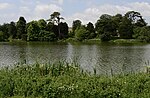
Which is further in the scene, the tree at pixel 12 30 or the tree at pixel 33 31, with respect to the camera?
the tree at pixel 12 30

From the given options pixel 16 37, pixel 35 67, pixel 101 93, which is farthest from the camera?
pixel 16 37

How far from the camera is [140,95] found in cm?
986

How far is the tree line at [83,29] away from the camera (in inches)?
4023

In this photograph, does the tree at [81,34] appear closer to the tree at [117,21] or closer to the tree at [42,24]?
the tree at [117,21]

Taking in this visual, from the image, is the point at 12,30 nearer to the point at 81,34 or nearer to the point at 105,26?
the point at 81,34

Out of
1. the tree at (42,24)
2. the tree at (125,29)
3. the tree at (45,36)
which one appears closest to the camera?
the tree at (125,29)

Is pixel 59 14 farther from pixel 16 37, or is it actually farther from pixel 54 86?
pixel 54 86

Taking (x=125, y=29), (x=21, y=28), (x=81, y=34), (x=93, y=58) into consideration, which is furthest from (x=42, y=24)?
(x=93, y=58)

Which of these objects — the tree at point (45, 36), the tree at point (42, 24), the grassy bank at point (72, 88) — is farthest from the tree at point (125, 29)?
the grassy bank at point (72, 88)

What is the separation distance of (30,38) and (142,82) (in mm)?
95356

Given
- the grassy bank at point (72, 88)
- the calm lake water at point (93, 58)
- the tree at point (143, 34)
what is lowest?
the calm lake water at point (93, 58)

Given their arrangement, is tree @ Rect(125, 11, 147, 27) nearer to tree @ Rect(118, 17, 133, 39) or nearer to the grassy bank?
tree @ Rect(118, 17, 133, 39)

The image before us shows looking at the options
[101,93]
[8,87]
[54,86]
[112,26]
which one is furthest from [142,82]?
[112,26]

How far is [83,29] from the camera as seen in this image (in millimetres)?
105062
